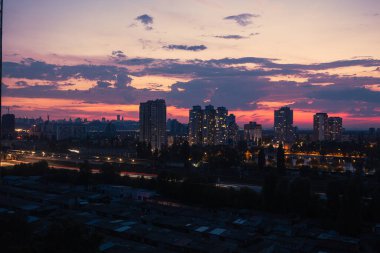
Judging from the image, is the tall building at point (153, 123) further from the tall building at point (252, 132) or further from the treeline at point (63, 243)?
the treeline at point (63, 243)

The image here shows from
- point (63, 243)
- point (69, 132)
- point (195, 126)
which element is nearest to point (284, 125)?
point (195, 126)

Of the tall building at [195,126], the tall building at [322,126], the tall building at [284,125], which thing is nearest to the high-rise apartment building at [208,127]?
the tall building at [195,126]

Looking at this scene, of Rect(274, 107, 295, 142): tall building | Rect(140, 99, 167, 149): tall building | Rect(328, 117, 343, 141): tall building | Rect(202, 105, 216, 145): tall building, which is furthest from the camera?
Rect(274, 107, 295, 142): tall building

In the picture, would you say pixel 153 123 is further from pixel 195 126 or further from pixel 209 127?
pixel 209 127

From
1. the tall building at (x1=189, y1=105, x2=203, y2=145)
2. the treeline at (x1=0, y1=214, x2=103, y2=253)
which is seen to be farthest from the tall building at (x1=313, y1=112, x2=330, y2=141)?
the treeline at (x1=0, y1=214, x2=103, y2=253)

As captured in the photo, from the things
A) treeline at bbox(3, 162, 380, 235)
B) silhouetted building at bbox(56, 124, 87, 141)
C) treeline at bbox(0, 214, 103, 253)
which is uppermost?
silhouetted building at bbox(56, 124, 87, 141)

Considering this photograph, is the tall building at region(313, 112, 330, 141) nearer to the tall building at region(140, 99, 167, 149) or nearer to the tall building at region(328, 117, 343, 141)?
the tall building at region(328, 117, 343, 141)

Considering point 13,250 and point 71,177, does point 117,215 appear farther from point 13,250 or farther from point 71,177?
point 71,177
